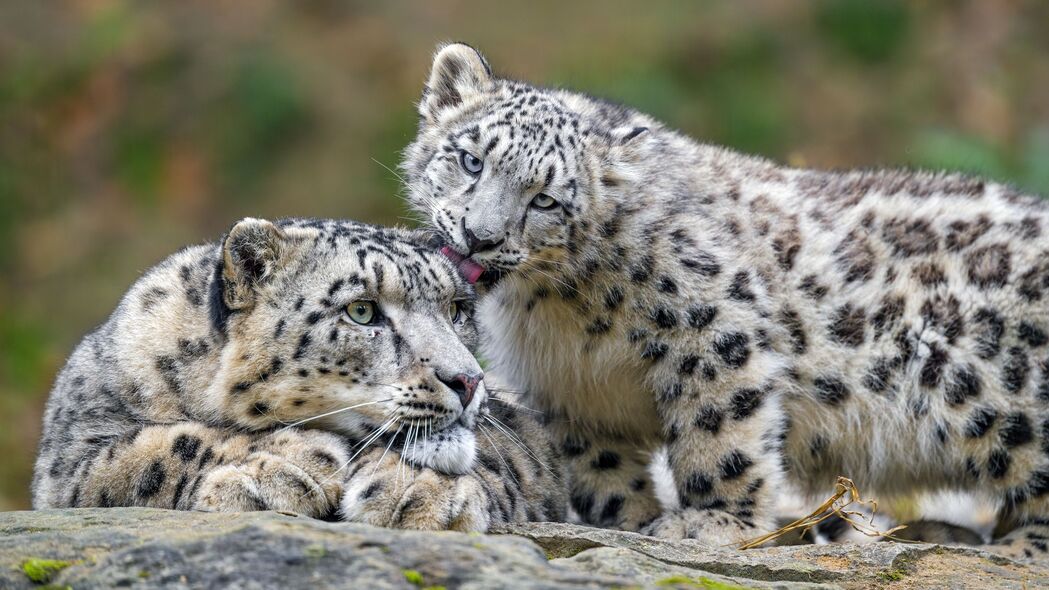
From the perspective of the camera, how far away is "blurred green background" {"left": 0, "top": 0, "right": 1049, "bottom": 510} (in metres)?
17.2

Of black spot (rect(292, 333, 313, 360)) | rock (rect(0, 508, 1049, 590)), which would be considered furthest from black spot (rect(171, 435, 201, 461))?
black spot (rect(292, 333, 313, 360))

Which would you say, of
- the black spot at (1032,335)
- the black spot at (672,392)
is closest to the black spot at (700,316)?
the black spot at (672,392)

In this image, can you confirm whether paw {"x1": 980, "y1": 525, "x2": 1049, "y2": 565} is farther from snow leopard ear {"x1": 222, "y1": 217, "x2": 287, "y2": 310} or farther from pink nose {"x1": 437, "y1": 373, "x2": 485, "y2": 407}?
snow leopard ear {"x1": 222, "y1": 217, "x2": 287, "y2": 310}

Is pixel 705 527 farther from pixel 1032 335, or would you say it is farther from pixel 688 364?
pixel 1032 335

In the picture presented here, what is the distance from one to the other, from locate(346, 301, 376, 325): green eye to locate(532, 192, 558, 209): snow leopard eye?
5.89ft

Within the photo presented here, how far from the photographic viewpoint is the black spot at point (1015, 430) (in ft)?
23.9

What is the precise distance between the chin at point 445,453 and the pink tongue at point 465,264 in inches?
55.7

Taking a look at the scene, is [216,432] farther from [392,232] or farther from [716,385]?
[716,385]

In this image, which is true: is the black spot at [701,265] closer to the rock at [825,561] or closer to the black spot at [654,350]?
the black spot at [654,350]

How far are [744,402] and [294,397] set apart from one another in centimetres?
273

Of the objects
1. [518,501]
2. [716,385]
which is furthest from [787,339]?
[518,501]

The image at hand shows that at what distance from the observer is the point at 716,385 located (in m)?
7.23

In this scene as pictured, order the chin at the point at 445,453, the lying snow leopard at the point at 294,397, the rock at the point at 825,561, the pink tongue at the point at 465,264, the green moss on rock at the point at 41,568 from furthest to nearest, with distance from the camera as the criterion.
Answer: the pink tongue at the point at 465,264 < the chin at the point at 445,453 < the lying snow leopard at the point at 294,397 < the rock at the point at 825,561 < the green moss on rock at the point at 41,568

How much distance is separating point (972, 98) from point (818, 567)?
13.9 m
